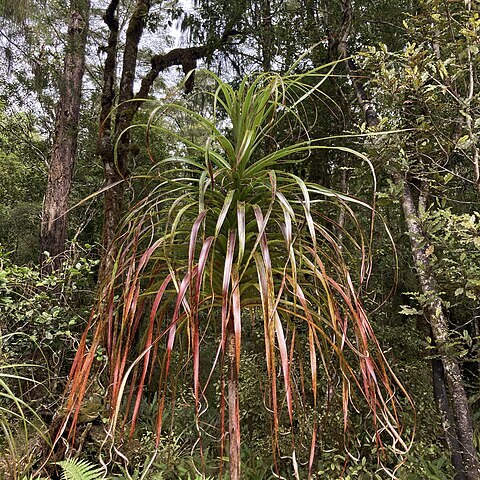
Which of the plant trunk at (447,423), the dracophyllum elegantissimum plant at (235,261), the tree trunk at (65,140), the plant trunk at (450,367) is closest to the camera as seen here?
the dracophyllum elegantissimum plant at (235,261)

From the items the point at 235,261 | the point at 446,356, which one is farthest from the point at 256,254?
the point at 446,356

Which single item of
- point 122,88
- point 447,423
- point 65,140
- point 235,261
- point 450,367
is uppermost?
point 122,88

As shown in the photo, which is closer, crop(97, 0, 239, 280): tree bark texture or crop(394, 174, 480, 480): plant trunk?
crop(394, 174, 480, 480): plant trunk

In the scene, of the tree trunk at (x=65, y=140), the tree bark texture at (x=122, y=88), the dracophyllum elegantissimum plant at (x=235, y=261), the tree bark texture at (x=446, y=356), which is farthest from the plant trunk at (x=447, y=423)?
the tree trunk at (x=65, y=140)

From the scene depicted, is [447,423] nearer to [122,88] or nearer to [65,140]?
[122,88]

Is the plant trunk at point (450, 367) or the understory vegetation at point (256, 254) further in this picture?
the plant trunk at point (450, 367)

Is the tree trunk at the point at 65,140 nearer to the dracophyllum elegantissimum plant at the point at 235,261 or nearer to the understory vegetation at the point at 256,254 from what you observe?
the understory vegetation at the point at 256,254

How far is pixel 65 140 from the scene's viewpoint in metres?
5.75

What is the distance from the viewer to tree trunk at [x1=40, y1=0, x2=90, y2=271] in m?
Result: 5.23

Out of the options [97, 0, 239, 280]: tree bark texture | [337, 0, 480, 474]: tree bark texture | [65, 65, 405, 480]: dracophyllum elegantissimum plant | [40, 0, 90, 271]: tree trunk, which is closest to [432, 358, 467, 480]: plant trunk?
[337, 0, 480, 474]: tree bark texture

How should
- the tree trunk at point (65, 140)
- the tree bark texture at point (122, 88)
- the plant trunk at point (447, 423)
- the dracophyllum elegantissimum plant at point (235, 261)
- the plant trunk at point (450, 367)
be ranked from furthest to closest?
the tree trunk at point (65, 140), the tree bark texture at point (122, 88), the plant trunk at point (447, 423), the plant trunk at point (450, 367), the dracophyllum elegantissimum plant at point (235, 261)

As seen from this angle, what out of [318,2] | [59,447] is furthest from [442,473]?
[318,2]

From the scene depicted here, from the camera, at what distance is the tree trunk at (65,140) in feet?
17.2

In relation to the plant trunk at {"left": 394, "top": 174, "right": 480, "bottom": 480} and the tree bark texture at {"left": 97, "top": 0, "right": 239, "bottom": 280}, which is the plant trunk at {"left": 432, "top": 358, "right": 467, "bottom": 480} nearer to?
the plant trunk at {"left": 394, "top": 174, "right": 480, "bottom": 480}
